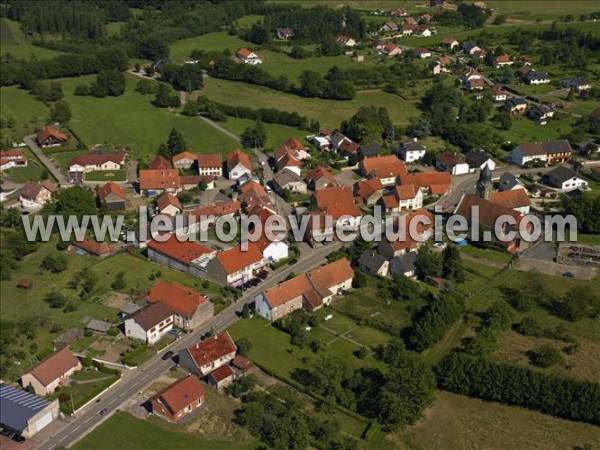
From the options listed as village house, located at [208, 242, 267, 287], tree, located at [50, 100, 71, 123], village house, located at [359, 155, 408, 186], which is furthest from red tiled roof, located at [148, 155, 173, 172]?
village house, located at [208, 242, 267, 287]

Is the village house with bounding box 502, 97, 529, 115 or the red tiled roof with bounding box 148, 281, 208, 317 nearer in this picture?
the red tiled roof with bounding box 148, 281, 208, 317

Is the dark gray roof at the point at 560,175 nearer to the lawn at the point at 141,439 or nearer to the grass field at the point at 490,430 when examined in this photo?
the grass field at the point at 490,430

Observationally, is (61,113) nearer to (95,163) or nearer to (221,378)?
(95,163)

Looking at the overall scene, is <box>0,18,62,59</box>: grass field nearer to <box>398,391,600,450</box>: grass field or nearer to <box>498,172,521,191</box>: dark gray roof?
<box>498,172,521,191</box>: dark gray roof

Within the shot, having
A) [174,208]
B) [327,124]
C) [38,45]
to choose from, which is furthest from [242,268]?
[38,45]

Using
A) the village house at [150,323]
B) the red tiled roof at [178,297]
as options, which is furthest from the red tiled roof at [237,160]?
the village house at [150,323]
